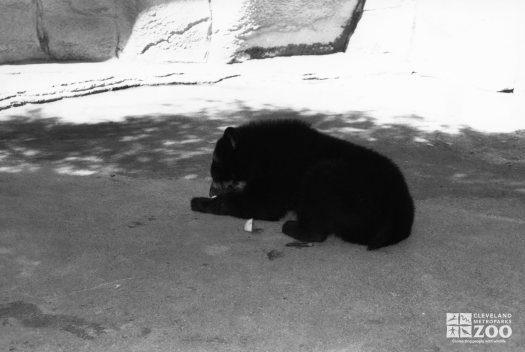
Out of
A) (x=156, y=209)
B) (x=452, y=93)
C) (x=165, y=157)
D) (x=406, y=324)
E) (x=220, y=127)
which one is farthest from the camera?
(x=452, y=93)

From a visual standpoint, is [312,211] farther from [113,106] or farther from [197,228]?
[113,106]

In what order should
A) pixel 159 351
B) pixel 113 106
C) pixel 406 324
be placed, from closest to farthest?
pixel 159 351
pixel 406 324
pixel 113 106

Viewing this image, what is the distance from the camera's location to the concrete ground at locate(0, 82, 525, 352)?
3516 millimetres

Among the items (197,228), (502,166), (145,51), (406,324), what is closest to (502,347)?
(406,324)

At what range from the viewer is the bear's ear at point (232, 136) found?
5.07 meters

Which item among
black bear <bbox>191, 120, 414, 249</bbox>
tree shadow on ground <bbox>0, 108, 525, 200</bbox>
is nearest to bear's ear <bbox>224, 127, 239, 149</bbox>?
black bear <bbox>191, 120, 414, 249</bbox>

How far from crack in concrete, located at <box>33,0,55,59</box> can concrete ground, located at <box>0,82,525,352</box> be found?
169 inches

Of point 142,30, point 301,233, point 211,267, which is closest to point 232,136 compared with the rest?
point 301,233

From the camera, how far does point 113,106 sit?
880cm

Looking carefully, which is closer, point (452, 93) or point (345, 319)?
point (345, 319)

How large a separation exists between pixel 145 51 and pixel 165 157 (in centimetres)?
448
